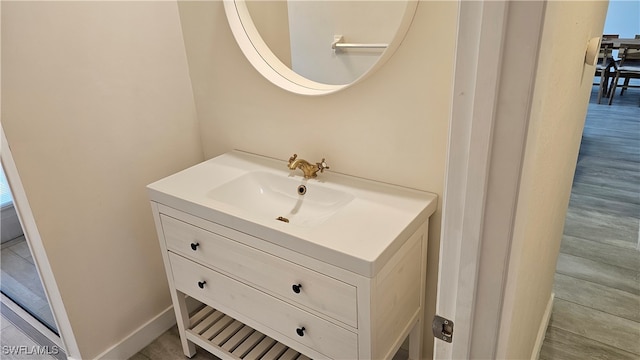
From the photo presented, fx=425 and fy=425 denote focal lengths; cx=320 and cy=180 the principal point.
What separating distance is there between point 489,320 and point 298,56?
46.8 inches

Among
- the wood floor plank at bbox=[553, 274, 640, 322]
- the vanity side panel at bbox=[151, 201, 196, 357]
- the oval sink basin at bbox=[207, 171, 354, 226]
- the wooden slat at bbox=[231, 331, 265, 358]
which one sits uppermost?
the oval sink basin at bbox=[207, 171, 354, 226]

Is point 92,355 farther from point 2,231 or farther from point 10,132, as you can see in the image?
point 2,231

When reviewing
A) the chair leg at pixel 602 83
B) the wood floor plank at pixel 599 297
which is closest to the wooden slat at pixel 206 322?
the wood floor plank at pixel 599 297

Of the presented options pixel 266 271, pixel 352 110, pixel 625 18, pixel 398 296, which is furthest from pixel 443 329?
pixel 625 18

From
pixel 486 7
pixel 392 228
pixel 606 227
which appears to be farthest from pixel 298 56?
pixel 606 227

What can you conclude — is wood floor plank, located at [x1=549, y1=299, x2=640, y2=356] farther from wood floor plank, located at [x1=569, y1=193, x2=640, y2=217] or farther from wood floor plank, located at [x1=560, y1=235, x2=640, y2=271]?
wood floor plank, located at [x1=569, y1=193, x2=640, y2=217]

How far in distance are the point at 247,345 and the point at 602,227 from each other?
227 centimetres

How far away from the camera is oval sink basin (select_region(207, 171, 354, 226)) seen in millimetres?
1461

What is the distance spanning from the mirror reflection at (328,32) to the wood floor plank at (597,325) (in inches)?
58.6

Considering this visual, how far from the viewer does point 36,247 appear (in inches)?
60.2

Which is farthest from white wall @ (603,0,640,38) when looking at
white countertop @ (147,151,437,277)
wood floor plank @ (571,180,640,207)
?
white countertop @ (147,151,437,277)

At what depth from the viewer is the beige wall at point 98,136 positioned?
55.1 inches

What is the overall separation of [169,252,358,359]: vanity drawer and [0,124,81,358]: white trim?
1.42ft

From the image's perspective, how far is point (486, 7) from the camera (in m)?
0.51
